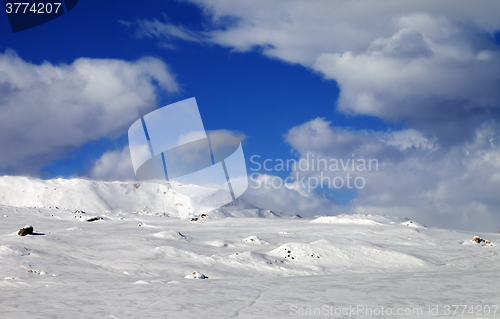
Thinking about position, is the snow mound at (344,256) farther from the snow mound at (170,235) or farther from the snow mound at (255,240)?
the snow mound at (170,235)

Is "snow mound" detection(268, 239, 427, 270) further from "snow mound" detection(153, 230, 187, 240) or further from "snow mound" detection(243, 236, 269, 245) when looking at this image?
"snow mound" detection(153, 230, 187, 240)

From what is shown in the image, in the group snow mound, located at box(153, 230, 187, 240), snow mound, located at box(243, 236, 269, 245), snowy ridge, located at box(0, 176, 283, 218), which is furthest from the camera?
snowy ridge, located at box(0, 176, 283, 218)

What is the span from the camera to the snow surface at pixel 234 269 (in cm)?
708

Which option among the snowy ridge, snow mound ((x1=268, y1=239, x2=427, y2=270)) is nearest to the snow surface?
snow mound ((x1=268, y1=239, x2=427, y2=270))

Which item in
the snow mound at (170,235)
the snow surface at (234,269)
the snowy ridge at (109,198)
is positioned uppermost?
the snowy ridge at (109,198)

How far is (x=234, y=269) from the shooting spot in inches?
519

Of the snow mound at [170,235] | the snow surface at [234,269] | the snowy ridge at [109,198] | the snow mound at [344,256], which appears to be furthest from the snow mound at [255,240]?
the snowy ridge at [109,198]

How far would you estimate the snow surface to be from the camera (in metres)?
7.08

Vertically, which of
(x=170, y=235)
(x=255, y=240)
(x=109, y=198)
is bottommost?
(x=255, y=240)

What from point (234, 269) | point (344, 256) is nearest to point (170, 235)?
point (234, 269)

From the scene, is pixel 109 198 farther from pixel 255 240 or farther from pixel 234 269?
pixel 234 269

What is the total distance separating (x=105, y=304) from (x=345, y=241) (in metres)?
12.7

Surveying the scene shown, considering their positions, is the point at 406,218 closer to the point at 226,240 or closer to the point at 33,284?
the point at 226,240

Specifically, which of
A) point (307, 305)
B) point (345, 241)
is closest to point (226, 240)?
point (345, 241)
